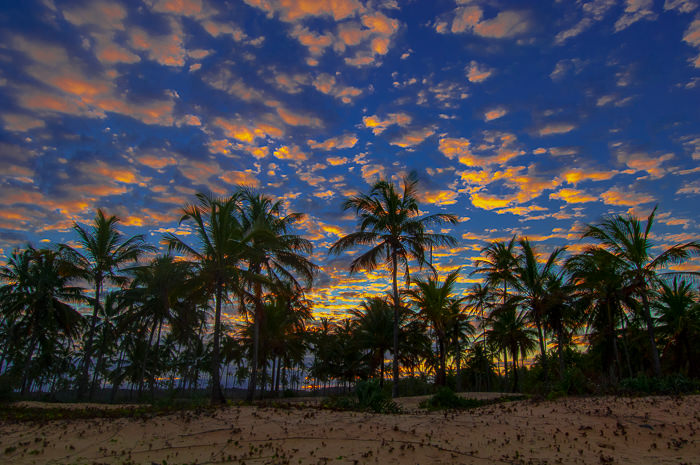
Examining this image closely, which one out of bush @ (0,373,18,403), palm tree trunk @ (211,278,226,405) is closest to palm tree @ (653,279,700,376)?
palm tree trunk @ (211,278,226,405)

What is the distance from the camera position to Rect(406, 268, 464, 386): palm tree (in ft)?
80.0

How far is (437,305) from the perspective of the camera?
79.9 feet

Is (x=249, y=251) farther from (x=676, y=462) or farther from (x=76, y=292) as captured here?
(x=76, y=292)

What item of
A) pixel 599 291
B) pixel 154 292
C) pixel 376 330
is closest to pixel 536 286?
pixel 599 291

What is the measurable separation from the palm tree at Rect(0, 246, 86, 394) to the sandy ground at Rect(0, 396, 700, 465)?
16736mm

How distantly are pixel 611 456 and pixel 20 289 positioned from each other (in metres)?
31.0

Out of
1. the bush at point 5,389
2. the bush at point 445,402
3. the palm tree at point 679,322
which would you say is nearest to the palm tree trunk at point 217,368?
the bush at point 445,402

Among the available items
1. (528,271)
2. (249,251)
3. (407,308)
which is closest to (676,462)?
(249,251)

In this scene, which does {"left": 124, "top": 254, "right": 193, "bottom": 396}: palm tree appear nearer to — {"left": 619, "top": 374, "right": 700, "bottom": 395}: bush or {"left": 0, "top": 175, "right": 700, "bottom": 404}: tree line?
{"left": 0, "top": 175, "right": 700, "bottom": 404}: tree line

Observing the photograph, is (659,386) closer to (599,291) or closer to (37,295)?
(599,291)

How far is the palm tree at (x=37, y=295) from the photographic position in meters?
23.9

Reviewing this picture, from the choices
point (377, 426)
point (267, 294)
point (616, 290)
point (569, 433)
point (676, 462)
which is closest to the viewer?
point (676, 462)

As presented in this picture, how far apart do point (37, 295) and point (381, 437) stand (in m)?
25.2

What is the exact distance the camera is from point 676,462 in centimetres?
629
